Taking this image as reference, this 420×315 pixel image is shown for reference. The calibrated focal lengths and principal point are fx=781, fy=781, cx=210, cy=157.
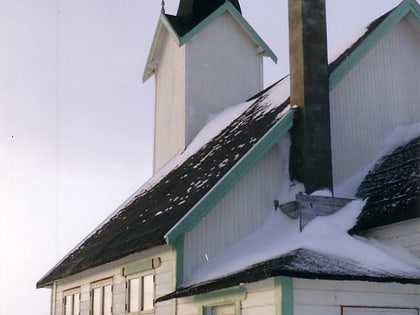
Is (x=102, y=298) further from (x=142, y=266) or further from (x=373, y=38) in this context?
(x=373, y=38)

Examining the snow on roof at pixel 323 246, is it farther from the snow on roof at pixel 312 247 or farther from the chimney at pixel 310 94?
the chimney at pixel 310 94

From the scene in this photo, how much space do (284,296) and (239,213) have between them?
341cm

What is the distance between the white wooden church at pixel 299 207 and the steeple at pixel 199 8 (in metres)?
5.30

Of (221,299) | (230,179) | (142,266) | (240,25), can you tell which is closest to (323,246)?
(221,299)

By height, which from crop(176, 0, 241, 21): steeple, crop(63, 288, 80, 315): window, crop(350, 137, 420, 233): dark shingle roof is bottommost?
crop(63, 288, 80, 315): window

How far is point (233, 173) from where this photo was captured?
14.7 metres

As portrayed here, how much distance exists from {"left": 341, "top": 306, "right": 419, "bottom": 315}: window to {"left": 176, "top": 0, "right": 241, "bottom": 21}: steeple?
14.0 m

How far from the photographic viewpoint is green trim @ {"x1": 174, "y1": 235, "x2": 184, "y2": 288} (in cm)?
1443

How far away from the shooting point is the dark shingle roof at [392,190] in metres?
13.2

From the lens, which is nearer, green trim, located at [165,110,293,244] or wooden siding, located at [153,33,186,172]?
green trim, located at [165,110,293,244]

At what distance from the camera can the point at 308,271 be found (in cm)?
1144

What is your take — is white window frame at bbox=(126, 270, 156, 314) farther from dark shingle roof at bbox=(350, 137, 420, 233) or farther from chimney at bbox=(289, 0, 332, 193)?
dark shingle roof at bbox=(350, 137, 420, 233)

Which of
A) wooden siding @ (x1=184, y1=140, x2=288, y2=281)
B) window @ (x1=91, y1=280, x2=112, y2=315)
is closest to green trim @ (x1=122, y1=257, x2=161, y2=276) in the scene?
wooden siding @ (x1=184, y1=140, x2=288, y2=281)

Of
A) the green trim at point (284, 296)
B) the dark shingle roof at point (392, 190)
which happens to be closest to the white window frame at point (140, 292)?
the dark shingle roof at point (392, 190)
